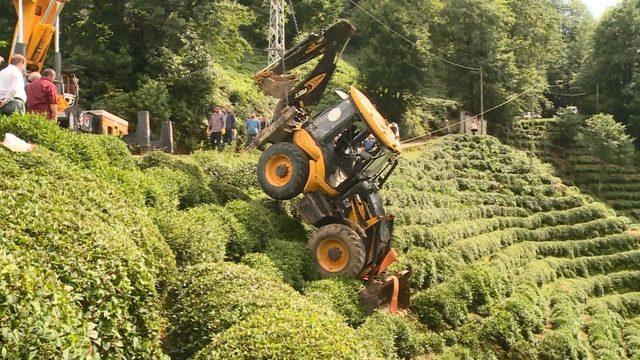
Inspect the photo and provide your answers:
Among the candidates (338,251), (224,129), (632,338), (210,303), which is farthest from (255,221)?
(632,338)

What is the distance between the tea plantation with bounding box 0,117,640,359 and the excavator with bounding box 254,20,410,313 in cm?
48

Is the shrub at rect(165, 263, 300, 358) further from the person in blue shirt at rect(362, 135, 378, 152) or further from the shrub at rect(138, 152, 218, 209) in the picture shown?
the person in blue shirt at rect(362, 135, 378, 152)

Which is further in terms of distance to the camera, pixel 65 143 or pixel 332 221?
pixel 332 221

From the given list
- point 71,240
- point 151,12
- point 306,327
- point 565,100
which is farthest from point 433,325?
point 565,100

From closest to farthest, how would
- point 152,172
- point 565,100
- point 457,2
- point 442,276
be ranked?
point 152,172, point 442,276, point 457,2, point 565,100

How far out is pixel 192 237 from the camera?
324 inches

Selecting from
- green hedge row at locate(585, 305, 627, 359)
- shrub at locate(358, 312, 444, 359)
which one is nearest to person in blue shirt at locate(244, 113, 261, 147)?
shrub at locate(358, 312, 444, 359)

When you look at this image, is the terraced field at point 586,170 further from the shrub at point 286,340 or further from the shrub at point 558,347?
the shrub at point 286,340

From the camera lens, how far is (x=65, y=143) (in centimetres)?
869

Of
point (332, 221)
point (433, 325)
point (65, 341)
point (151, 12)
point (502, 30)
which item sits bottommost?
point (433, 325)

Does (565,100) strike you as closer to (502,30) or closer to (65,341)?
(502,30)

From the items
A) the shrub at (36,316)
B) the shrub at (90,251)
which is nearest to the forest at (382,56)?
the shrub at (90,251)

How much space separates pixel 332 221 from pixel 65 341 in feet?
25.3

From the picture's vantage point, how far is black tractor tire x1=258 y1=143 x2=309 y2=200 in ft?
37.4
